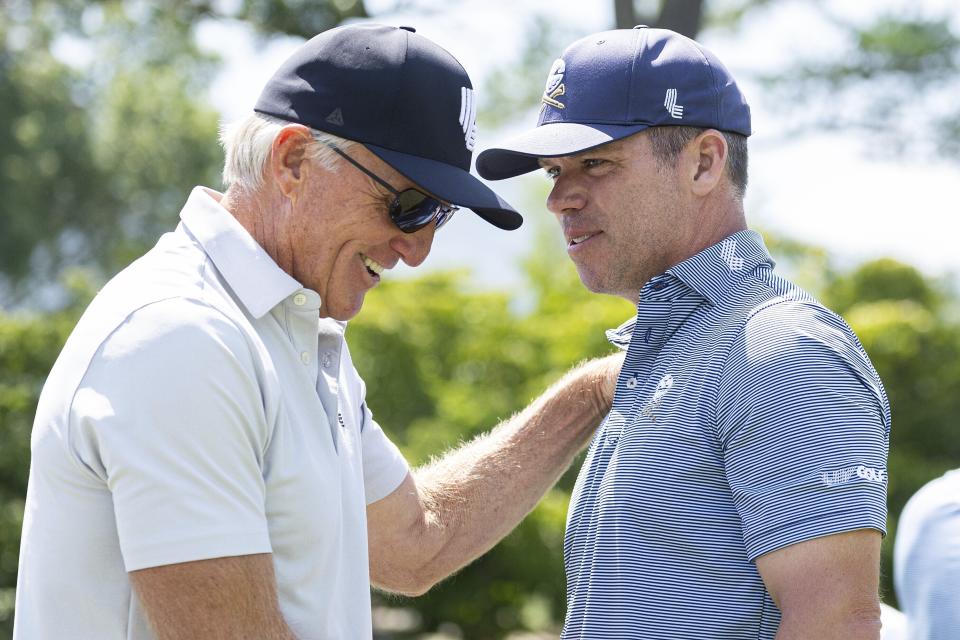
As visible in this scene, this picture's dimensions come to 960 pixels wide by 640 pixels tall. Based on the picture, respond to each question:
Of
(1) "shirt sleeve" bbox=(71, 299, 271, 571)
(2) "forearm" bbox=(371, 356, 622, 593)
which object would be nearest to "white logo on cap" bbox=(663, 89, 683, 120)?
(2) "forearm" bbox=(371, 356, 622, 593)

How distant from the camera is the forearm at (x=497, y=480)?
2926 millimetres

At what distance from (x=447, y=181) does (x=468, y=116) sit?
6.6 inches

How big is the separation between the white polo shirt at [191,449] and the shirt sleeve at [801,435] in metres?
0.76

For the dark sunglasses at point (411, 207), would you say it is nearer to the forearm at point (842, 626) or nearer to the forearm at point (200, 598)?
the forearm at point (200, 598)

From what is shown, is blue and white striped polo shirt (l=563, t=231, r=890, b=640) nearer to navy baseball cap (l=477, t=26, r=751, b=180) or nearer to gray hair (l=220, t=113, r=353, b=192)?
navy baseball cap (l=477, t=26, r=751, b=180)

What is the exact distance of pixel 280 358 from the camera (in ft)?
6.82

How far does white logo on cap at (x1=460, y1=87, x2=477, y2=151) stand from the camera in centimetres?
226

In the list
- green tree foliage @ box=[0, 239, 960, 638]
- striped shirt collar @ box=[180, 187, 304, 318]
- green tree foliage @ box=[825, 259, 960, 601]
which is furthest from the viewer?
green tree foliage @ box=[825, 259, 960, 601]

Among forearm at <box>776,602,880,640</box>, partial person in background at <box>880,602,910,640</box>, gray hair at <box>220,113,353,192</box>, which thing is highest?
gray hair at <box>220,113,353,192</box>

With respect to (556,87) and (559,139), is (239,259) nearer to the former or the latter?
(559,139)

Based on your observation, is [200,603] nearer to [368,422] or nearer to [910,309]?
[368,422]

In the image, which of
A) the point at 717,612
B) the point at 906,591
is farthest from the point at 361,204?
the point at 906,591

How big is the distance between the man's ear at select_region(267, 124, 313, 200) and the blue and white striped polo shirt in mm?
781

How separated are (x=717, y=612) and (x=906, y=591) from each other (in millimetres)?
604
